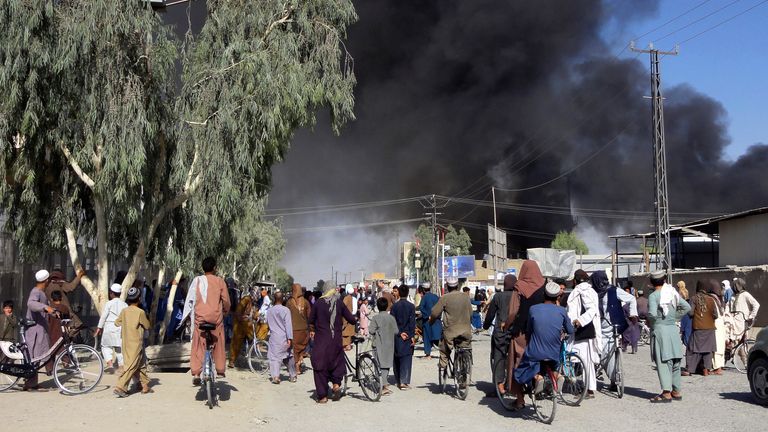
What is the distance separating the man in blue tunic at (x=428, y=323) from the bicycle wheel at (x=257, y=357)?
3719 millimetres

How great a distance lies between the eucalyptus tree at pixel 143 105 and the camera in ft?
43.4

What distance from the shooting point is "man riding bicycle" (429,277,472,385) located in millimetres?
11242

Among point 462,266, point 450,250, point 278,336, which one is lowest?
point 278,336

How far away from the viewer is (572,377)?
10.4m

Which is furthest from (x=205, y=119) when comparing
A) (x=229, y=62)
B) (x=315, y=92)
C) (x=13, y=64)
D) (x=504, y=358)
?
(x=504, y=358)

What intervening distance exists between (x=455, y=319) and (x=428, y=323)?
628cm

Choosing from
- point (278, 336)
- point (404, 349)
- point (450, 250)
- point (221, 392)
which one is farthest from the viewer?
point (450, 250)

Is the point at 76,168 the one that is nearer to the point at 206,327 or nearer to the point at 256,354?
the point at 256,354

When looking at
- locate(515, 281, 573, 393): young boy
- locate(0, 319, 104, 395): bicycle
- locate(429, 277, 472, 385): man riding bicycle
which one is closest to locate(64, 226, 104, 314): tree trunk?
locate(0, 319, 104, 395): bicycle

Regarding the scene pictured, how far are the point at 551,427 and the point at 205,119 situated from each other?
8583 millimetres

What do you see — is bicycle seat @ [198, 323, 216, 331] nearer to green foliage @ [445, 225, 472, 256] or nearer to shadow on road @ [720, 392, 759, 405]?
shadow on road @ [720, 392, 759, 405]

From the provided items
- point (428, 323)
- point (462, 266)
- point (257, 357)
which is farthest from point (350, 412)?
point (462, 266)

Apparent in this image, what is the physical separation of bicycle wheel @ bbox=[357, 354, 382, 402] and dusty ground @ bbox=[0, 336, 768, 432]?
0.20m

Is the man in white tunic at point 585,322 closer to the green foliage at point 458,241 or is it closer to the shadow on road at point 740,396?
the shadow on road at point 740,396
